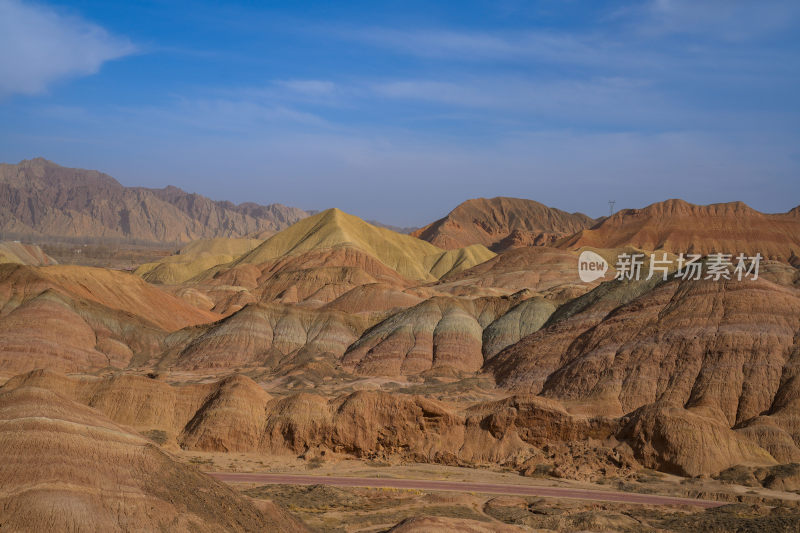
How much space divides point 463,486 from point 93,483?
2049cm

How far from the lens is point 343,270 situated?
13850 cm

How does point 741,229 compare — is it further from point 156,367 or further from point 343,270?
point 156,367

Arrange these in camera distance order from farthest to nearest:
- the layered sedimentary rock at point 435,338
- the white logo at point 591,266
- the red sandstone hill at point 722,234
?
the red sandstone hill at point 722,234 → the white logo at point 591,266 → the layered sedimentary rock at point 435,338

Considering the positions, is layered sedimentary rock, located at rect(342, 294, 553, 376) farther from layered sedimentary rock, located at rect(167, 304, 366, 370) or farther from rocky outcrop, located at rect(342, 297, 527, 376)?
layered sedimentary rock, located at rect(167, 304, 366, 370)

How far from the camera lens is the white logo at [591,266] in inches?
5413

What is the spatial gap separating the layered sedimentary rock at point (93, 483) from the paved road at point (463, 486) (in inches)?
488

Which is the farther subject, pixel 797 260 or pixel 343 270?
pixel 797 260

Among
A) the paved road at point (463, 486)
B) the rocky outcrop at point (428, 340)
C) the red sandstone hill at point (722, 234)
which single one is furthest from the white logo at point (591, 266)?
the paved road at point (463, 486)

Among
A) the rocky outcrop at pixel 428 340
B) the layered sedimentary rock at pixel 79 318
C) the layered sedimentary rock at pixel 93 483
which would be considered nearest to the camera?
the layered sedimentary rock at pixel 93 483

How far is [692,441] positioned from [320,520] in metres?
21.7

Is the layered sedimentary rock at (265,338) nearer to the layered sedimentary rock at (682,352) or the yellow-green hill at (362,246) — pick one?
the layered sedimentary rock at (682,352)

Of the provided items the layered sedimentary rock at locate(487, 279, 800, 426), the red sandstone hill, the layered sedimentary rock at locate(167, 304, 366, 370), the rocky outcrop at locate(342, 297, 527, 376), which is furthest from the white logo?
the layered sedimentary rock at locate(487, 279, 800, 426)

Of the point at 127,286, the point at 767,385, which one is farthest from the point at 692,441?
the point at 127,286

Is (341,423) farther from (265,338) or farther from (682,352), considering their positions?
(265,338)
